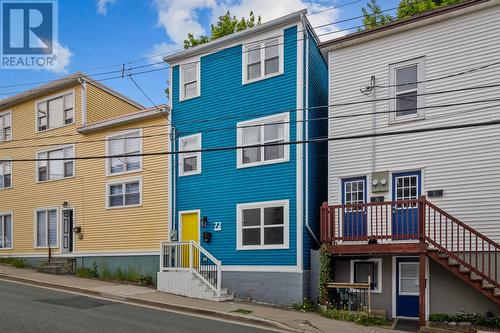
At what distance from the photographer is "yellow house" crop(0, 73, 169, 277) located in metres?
19.0

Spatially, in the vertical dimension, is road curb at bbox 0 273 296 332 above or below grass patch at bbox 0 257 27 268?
above

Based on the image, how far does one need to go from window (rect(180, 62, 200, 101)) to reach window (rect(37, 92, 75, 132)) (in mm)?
6597

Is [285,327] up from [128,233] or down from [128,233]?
down

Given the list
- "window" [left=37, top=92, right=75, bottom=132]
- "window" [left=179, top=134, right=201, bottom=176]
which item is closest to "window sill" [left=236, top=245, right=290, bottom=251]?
"window" [left=179, top=134, right=201, bottom=176]

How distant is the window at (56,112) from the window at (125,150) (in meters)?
3.07

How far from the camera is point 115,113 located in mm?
23766

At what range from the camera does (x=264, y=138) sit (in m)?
16.2

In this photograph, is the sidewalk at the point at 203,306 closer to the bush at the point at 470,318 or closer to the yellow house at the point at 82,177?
the bush at the point at 470,318

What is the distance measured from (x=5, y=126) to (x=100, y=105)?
6.49 m


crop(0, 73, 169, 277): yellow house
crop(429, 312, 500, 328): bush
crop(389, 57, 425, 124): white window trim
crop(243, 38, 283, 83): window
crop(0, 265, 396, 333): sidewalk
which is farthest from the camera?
crop(0, 73, 169, 277): yellow house

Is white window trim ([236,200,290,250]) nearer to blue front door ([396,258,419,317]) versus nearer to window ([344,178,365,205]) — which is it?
window ([344,178,365,205])

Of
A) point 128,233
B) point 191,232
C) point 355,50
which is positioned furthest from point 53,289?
point 355,50

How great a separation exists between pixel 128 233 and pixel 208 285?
18.3 feet

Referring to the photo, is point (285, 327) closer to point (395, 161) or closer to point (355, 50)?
point (395, 161)
